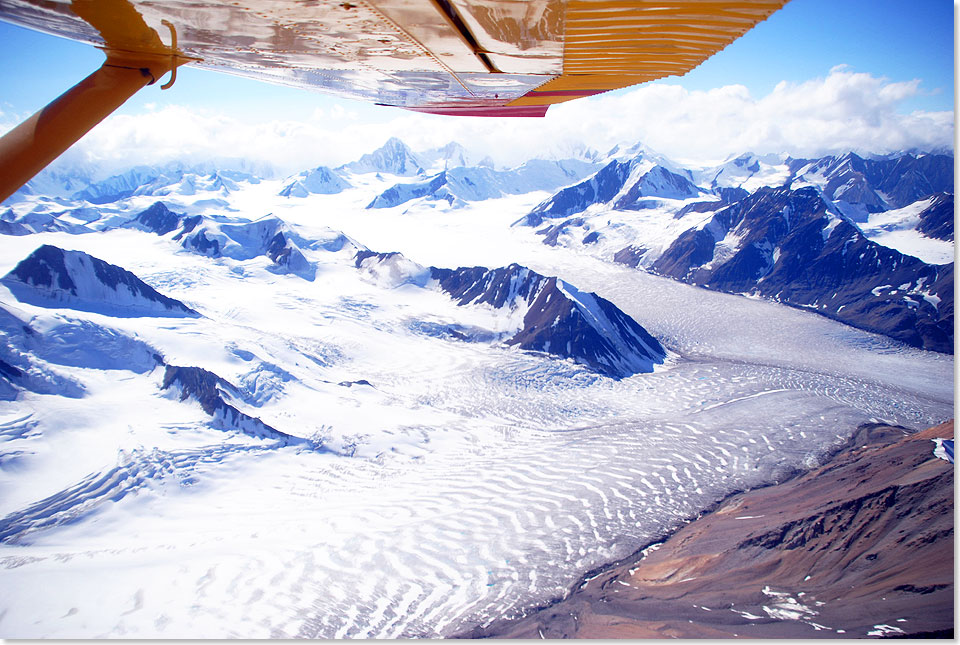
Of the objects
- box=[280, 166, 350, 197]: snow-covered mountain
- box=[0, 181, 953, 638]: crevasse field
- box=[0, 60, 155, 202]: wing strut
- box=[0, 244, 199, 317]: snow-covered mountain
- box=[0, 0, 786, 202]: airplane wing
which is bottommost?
box=[0, 181, 953, 638]: crevasse field

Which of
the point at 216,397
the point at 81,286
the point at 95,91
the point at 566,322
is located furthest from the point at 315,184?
the point at 95,91

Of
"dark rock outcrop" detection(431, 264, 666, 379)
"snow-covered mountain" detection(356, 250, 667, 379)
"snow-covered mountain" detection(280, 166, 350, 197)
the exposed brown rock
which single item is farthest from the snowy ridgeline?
the exposed brown rock

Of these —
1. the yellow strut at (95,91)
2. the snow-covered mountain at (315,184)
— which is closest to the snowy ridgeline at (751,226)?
the snow-covered mountain at (315,184)

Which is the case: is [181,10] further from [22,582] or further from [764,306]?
[764,306]

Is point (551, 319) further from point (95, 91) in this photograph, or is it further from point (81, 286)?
point (95, 91)

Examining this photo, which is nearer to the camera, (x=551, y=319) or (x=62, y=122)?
(x=62, y=122)

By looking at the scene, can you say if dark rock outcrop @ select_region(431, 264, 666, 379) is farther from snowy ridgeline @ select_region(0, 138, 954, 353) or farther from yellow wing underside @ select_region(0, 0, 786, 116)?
yellow wing underside @ select_region(0, 0, 786, 116)

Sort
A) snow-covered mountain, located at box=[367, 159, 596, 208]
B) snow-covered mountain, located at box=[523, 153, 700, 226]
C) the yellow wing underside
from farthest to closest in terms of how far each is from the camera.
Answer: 1. snow-covered mountain, located at box=[367, 159, 596, 208]
2. snow-covered mountain, located at box=[523, 153, 700, 226]
3. the yellow wing underside

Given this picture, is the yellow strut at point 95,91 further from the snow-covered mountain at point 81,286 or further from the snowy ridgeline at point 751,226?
the snowy ridgeline at point 751,226
